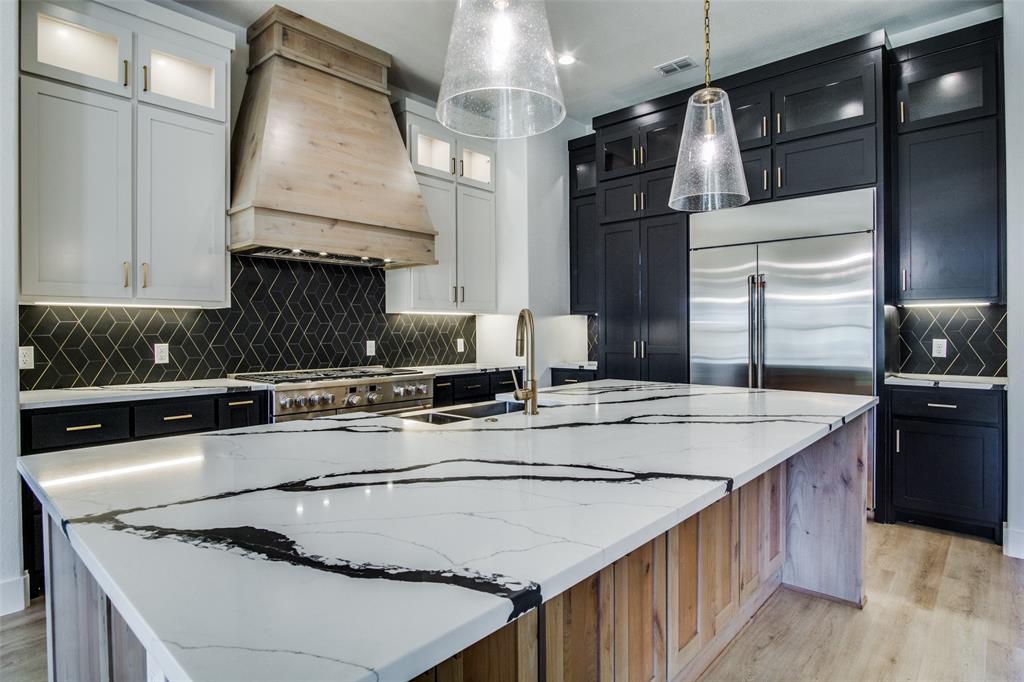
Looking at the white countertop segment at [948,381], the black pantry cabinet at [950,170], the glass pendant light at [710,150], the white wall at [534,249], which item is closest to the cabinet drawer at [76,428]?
the glass pendant light at [710,150]

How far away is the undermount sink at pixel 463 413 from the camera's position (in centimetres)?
200

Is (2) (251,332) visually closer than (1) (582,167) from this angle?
Yes

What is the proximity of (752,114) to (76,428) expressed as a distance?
421cm

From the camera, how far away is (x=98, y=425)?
8.34 ft

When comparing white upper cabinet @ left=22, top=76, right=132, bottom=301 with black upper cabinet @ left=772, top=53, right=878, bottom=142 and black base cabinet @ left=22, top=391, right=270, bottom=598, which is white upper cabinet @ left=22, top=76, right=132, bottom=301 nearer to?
black base cabinet @ left=22, top=391, right=270, bottom=598

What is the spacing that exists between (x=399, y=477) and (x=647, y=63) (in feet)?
12.4

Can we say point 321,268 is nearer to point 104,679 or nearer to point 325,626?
point 104,679

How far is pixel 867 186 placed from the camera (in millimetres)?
3404

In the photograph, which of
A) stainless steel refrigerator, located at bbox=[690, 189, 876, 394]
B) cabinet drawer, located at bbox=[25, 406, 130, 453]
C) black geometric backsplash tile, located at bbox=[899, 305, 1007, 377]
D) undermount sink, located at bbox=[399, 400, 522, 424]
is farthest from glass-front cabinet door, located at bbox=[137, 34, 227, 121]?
black geometric backsplash tile, located at bbox=[899, 305, 1007, 377]

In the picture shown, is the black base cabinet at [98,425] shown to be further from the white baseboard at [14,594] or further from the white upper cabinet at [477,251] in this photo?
the white upper cabinet at [477,251]

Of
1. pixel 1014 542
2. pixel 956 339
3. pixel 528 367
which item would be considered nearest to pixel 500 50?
pixel 528 367

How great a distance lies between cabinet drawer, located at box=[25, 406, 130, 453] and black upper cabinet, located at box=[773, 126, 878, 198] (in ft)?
12.8

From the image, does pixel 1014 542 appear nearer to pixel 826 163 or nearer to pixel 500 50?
pixel 826 163

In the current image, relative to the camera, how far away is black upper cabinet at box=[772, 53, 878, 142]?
343 cm
